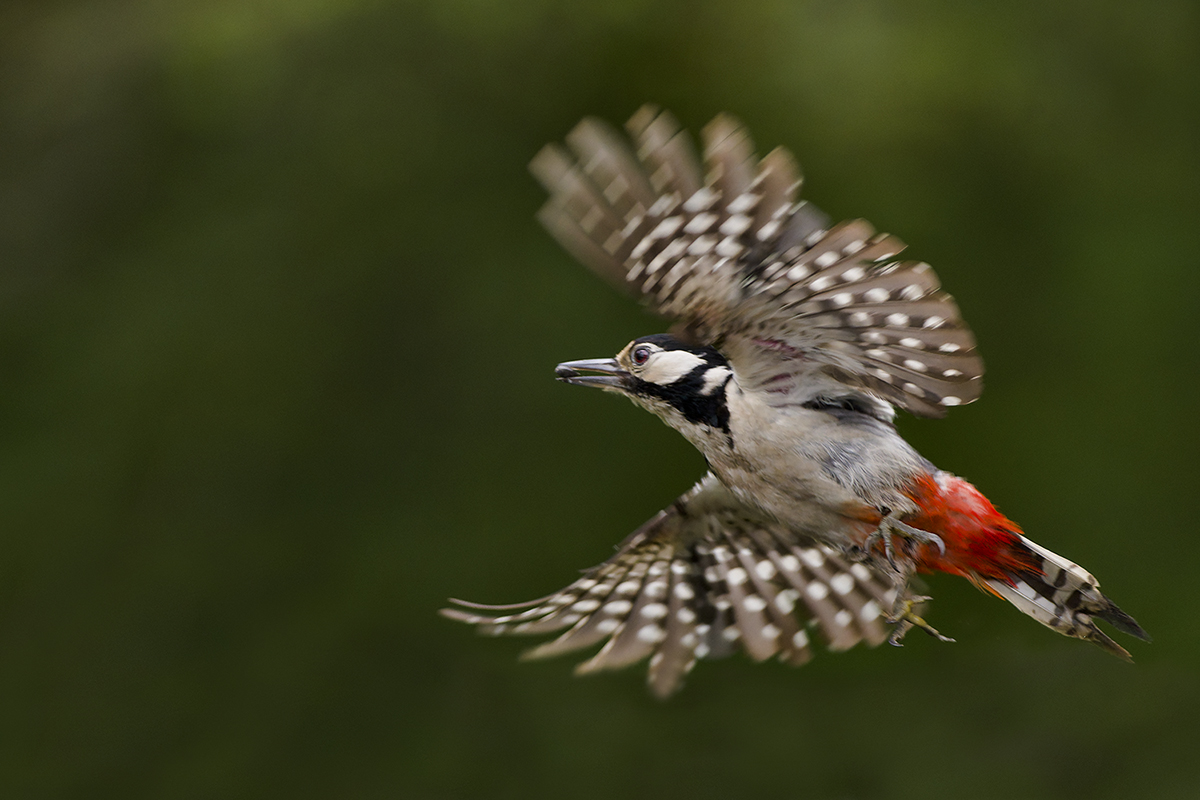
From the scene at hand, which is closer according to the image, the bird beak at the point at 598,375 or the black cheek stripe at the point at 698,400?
the black cheek stripe at the point at 698,400

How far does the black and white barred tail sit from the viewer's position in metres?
2.99

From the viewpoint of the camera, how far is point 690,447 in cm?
505

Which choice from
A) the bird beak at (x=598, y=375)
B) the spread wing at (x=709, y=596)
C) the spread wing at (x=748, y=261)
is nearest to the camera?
the spread wing at (x=748, y=261)

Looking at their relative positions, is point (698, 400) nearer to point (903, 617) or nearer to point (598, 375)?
point (598, 375)

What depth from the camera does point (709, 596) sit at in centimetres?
373

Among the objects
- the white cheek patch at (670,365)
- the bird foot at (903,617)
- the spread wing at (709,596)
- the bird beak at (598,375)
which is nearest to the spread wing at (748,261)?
the white cheek patch at (670,365)

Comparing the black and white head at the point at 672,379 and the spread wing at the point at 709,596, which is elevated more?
the black and white head at the point at 672,379

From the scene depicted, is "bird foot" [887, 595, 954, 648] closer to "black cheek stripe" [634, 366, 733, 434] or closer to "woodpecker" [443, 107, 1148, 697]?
"woodpecker" [443, 107, 1148, 697]

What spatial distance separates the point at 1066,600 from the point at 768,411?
857 mm

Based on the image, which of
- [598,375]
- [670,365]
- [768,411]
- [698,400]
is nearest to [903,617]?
[768,411]

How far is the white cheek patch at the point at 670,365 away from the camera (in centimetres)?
306

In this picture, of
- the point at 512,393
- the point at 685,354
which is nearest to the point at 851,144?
the point at 512,393

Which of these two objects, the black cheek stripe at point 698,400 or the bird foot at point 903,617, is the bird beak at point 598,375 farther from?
the bird foot at point 903,617

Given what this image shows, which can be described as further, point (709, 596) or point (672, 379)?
point (709, 596)
